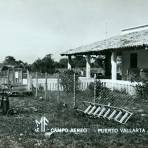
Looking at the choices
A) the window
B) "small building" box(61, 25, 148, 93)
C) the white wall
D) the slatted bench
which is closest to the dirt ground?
the slatted bench

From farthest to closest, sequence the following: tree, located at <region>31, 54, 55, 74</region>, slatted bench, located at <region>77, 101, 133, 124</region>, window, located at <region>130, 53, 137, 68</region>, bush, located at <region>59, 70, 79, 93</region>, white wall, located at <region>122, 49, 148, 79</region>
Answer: tree, located at <region>31, 54, 55, 74</region>
window, located at <region>130, 53, 137, 68</region>
white wall, located at <region>122, 49, 148, 79</region>
bush, located at <region>59, 70, 79, 93</region>
slatted bench, located at <region>77, 101, 133, 124</region>

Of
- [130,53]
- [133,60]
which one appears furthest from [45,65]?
[133,60]

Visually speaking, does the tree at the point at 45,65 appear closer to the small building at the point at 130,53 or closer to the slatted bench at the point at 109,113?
the small building at the point at 130,53

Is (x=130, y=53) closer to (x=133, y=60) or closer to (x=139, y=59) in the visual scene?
(x=133, y=60)

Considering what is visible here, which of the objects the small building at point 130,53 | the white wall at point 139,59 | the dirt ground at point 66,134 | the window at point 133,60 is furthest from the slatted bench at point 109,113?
the window at point 133,60

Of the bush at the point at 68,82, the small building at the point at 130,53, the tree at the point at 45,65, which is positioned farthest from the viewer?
the tree at the point at 45,65

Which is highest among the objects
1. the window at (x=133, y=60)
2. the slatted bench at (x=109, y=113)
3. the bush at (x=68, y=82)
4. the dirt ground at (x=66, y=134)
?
the window at (x=133, y=60)

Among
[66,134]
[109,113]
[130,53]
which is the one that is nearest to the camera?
[66,134]

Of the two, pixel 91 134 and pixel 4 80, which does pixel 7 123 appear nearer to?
pixel 91 134

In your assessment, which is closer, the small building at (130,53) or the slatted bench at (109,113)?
the slatted bench at (109,113)

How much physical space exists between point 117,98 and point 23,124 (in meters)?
5.82

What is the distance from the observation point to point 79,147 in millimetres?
8695

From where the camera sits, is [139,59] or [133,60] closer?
[139,59]

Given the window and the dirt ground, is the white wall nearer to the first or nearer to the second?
the window
